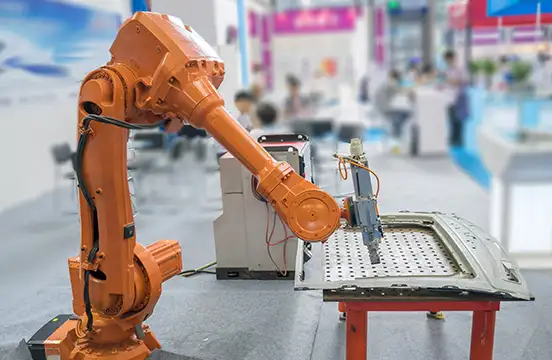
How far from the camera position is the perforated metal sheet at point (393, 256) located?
216 cm

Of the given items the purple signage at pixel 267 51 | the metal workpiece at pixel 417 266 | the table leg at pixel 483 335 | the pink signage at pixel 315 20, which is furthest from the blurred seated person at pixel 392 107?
the table leg at pixel 483 335

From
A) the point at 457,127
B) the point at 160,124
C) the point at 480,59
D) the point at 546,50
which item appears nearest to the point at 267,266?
the point at 160,124

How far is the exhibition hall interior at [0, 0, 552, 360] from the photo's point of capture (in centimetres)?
208

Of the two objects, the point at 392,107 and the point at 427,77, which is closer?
the point at 392,107

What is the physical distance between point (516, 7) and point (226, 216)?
2375 mm

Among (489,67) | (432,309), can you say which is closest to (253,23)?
(489,67)

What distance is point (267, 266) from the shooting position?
12.3 ft

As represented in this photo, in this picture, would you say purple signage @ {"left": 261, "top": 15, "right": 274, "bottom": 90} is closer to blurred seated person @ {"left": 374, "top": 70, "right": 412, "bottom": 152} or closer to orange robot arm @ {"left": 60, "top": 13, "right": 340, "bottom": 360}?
blurred seated person @ {"left": 374, "top": 70, "right": 412, "bottom": 152}

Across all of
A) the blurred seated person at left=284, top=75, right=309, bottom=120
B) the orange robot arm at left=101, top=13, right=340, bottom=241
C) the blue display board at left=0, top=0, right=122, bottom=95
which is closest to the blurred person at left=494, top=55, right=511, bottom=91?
the blurred seated person at left=284, top=75, right=309, bottom=120

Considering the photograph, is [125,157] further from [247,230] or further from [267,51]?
[267,51]

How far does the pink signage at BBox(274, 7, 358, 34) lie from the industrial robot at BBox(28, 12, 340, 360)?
37.0 feet

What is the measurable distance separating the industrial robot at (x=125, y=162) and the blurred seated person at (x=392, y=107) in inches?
290

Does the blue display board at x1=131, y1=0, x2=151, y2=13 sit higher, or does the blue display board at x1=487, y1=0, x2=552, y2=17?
the blue display board at x1=131, y1=0, x2=151, y2=13

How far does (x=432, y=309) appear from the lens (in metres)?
2.06
